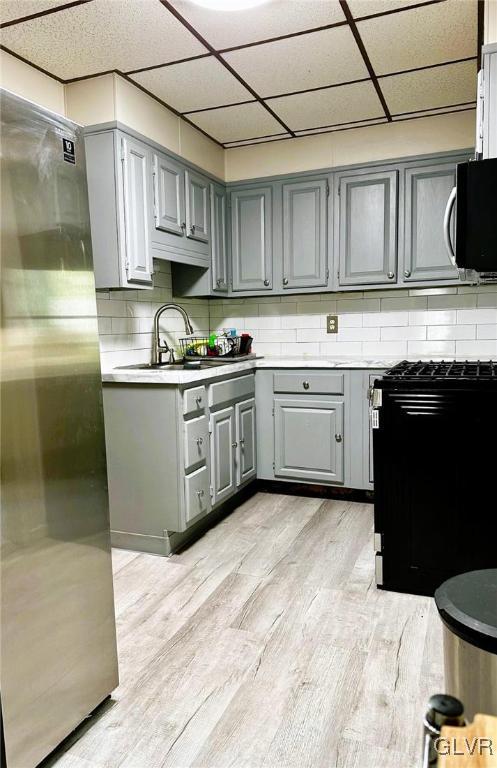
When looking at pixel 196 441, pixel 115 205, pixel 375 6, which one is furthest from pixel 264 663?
pixel 375 6

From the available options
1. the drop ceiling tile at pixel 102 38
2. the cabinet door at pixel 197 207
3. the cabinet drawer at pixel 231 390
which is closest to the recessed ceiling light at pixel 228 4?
the drop ceiling tile at pixel 102 38

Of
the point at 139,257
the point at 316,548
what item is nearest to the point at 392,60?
the point at 139,257

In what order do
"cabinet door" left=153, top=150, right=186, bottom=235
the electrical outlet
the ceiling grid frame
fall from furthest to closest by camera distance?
the electrical outlet, "cabinet door" left=153, top=150, right=186, bottom=235, the ceiling grid frame

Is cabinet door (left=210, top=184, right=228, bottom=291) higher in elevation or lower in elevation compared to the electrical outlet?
higher

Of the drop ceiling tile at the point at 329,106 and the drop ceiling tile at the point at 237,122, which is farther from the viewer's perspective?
the drop ceiling tile at the point at 237,122

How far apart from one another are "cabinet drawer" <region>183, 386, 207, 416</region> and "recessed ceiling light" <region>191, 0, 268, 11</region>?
1605mm

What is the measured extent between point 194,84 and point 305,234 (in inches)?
47.7

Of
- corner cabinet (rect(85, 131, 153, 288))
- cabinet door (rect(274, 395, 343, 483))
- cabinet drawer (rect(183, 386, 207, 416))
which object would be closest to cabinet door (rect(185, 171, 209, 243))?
corner cabinet (rect(85, 131, 153, 288))

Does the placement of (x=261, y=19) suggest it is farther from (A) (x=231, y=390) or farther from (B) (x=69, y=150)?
(A) (x=231, y=390)

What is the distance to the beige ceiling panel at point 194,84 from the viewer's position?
2615mm

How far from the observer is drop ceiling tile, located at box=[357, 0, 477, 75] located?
2.19 meters

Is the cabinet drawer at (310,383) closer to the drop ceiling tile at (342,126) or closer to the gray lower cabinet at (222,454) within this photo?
the gray lower cabinet at (222,454)

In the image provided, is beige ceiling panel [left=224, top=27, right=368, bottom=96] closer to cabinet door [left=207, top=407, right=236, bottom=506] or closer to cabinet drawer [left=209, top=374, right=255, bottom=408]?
cabinet drawer [left=209, top=374, right=255, bottom=408]

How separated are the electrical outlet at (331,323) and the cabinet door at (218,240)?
0.77 metres
